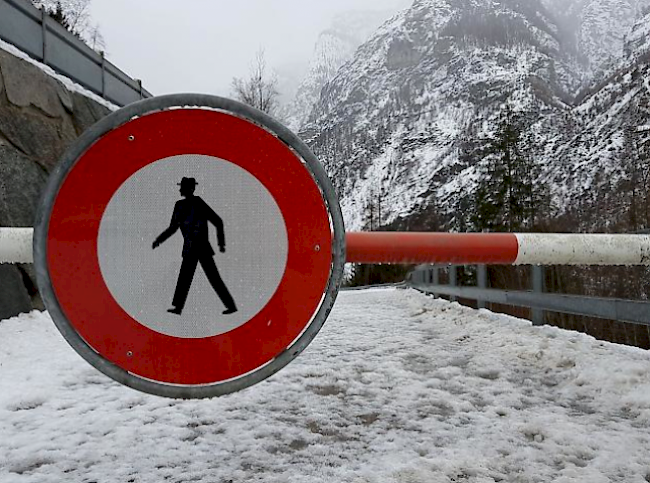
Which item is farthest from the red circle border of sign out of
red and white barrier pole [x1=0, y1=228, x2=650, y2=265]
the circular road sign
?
red and white barrier pole [x1=0, y1=228, x2=650, y2=265]

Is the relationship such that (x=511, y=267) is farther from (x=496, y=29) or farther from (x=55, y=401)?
(x=496, y=29)

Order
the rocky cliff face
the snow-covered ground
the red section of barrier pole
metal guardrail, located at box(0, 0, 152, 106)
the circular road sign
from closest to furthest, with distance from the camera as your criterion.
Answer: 1. the circular road sign
2. the red section of barrier pole
3. the snow-covered ground
4. the rocky cliff face
5. metal guardrail, located at box(0, 0, 152, 106)

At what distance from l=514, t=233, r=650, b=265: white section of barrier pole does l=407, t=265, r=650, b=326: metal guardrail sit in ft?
4.76

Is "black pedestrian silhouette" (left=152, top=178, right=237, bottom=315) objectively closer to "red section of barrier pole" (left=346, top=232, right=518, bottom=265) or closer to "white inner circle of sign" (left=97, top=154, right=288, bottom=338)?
"white inner circle of sign" (left=97, top=154, right=288, bottom=338)

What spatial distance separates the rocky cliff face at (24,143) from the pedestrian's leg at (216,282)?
5015 millimetres

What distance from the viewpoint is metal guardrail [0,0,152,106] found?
7.66 m

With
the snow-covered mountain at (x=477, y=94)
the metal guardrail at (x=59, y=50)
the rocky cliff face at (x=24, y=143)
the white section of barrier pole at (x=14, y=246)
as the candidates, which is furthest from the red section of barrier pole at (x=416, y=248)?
the snow-covered mountain at (x=477, y=94)

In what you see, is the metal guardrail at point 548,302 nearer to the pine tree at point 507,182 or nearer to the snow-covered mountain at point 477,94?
the pine tree at point 507,182

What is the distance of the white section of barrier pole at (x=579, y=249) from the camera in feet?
6.36

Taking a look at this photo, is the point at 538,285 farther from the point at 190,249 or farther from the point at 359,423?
the point at 190,249

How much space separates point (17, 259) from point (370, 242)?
3.51ft

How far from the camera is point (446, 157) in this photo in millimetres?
148750

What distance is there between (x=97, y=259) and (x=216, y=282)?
307 millimetres

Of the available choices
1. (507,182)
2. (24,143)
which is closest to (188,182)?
(24,143)
